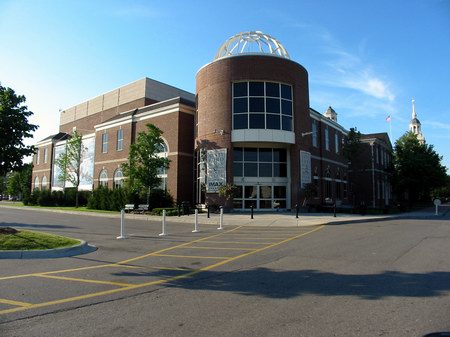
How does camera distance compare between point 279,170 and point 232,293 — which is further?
point 279,170

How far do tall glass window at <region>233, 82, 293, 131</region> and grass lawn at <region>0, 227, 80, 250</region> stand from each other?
2091cm

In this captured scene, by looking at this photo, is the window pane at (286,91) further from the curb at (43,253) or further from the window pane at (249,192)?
the curb at (43,253)

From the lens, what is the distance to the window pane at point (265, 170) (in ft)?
105

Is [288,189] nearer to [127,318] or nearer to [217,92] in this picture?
[217,92]

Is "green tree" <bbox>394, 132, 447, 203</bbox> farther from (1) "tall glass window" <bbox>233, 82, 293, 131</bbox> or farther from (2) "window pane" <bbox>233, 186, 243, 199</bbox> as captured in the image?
(2) "window pane" <bbox>233, 186, 243, 199</bbox>

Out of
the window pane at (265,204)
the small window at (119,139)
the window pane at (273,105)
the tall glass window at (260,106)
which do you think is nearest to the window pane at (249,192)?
the window pane at (265,204)

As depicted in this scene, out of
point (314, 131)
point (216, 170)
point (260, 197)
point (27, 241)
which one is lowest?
point (27, 241)

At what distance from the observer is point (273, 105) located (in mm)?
31500

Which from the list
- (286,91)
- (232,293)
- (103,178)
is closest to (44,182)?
(103,178)

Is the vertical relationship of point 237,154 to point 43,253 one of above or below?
above

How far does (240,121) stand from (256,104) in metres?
1.94

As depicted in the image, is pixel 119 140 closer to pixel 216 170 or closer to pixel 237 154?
pixel 216 170

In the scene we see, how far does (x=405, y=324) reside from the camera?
4.74 metres

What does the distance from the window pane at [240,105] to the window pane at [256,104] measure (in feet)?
1.64
